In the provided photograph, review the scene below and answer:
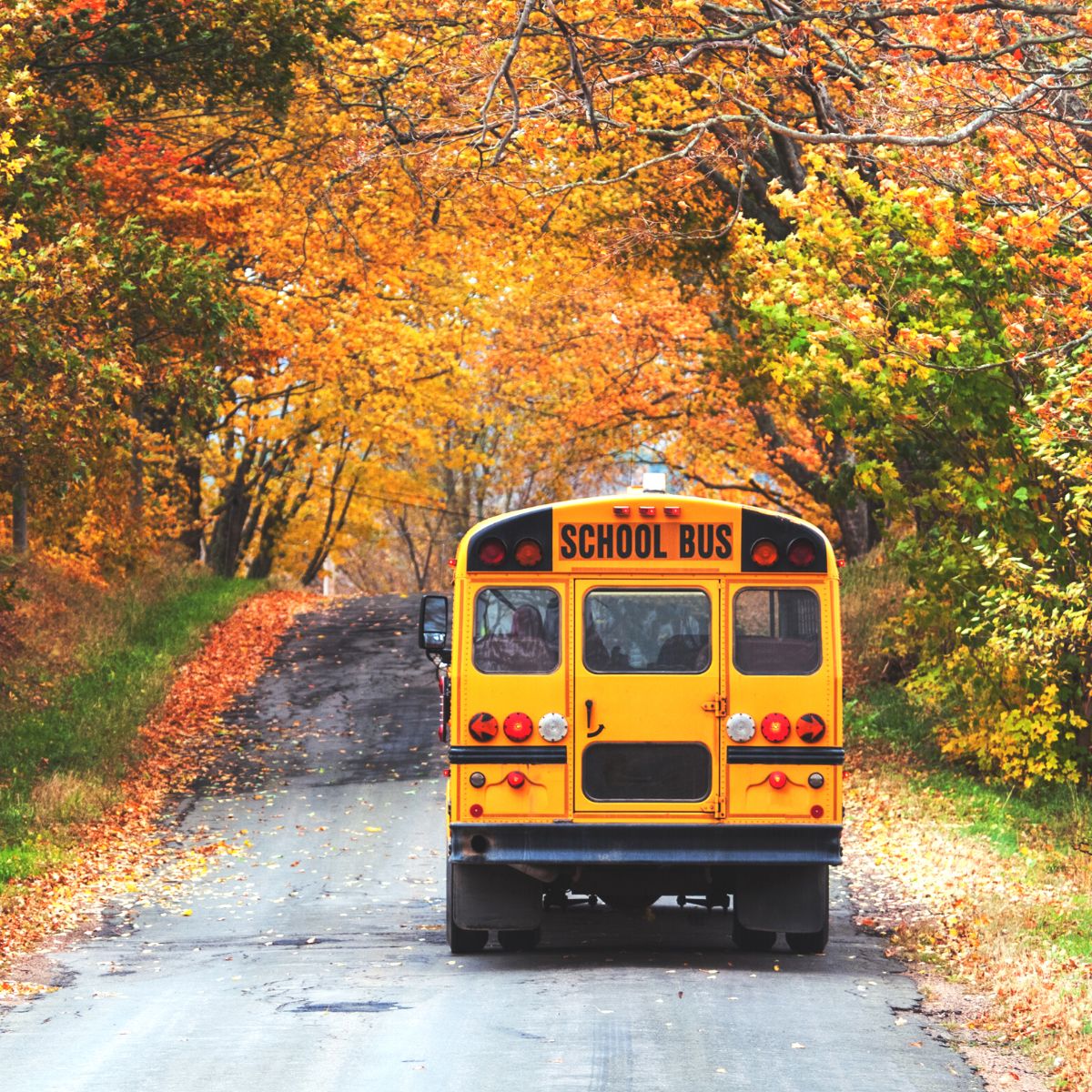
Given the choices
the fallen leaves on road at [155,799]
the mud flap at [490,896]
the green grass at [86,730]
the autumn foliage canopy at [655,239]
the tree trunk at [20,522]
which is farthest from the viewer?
the tree trunk at [20,522]

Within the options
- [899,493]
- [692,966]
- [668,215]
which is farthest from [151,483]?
[692,966]

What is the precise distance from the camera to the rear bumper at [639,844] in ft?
33.4

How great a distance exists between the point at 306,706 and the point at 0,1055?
623 inches

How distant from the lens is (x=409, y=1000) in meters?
9.14

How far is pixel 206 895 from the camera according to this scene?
45.7 ft

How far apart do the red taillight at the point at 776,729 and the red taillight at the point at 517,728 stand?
4.55ft

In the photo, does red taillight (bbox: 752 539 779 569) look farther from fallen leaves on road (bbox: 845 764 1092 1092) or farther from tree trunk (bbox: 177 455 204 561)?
tree trunk (bbox: 177 455 204 561)

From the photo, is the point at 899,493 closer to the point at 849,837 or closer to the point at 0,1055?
the point at 849,837

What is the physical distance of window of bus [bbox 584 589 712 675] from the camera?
1045 centimetres

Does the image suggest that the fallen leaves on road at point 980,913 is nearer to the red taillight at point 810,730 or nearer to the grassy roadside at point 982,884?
the grassy roadside at point 982,884

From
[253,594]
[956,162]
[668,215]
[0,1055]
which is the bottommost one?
[0,1055]

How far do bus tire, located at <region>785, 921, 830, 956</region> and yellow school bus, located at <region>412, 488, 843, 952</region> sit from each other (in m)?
0.14

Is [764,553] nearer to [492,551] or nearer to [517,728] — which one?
[492,551]

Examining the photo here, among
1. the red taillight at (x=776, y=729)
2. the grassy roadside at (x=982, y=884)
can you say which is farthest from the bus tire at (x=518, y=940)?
the grassy roadside at (x=982, y=884)
